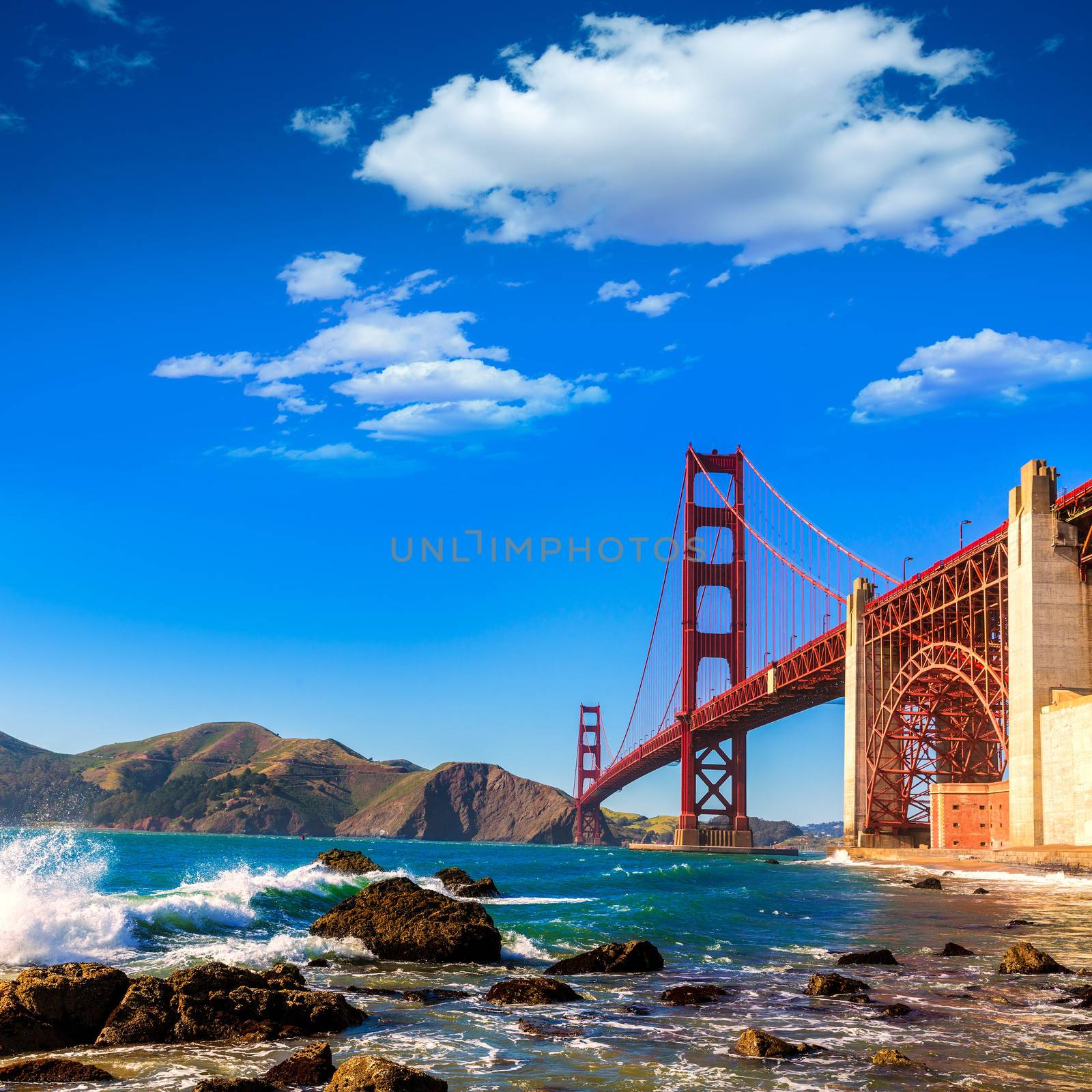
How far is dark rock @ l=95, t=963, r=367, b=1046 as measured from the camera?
9898 millimetres

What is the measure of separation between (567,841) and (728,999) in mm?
177312

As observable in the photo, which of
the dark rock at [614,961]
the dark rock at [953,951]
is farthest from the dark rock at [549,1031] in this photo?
the dark rock at [953,951]

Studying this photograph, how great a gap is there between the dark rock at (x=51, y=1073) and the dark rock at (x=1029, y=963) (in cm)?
1114

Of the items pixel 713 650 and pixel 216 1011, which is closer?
pixel 216 1011

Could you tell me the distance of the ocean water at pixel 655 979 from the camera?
8.73 meters

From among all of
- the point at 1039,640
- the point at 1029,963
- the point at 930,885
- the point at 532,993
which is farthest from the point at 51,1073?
the point at 1039,640

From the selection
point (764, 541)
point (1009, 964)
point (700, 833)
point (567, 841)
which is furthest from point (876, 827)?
point (567, 841)

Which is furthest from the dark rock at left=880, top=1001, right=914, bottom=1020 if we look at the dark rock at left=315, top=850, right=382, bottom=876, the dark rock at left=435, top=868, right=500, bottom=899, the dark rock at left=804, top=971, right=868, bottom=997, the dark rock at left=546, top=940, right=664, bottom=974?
the dark rock at left=315, top=850, right=382, bottom=876

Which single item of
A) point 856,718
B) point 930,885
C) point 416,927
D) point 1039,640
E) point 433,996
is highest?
point 1039,640

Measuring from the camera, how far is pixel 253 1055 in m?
9.33

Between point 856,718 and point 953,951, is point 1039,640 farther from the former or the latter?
point 953,951

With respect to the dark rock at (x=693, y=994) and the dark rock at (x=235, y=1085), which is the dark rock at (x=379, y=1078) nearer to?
the dark rock at (x=235, y=1085)

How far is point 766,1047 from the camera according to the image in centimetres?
923

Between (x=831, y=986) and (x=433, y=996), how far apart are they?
453 cm
